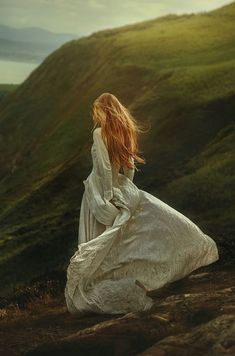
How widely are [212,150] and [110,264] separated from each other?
468 inches

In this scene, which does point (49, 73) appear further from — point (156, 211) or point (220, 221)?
point (156, 211)

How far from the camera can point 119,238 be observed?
502 inches

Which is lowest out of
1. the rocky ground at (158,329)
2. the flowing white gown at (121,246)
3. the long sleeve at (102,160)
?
the rocky ground at (158,329)

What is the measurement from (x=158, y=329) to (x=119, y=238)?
1828mm

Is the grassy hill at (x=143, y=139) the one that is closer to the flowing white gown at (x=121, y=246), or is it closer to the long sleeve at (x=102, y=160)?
the flowing white gown at (x=121, y=246)

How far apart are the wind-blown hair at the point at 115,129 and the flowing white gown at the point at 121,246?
15 cm

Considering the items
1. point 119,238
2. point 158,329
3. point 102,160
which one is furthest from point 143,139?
point 158,329

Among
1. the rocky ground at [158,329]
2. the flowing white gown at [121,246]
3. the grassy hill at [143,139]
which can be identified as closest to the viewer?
the rocky ground at [158,329]

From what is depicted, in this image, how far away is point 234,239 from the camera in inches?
661

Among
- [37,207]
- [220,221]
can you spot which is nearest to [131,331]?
[220,221]

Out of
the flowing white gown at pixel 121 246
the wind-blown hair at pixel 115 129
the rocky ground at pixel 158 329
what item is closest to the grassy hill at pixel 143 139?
the rocky ground at pixel 158 329

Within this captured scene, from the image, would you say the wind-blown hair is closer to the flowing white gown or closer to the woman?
the woman

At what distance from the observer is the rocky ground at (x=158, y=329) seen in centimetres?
1054

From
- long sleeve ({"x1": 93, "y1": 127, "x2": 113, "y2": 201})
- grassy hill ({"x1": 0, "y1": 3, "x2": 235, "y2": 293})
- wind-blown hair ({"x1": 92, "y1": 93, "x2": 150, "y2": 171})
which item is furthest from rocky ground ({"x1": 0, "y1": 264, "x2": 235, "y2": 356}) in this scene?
grassy hill ({"x1": 0, "y1": 3, "x2": 235, "y2": 293})
